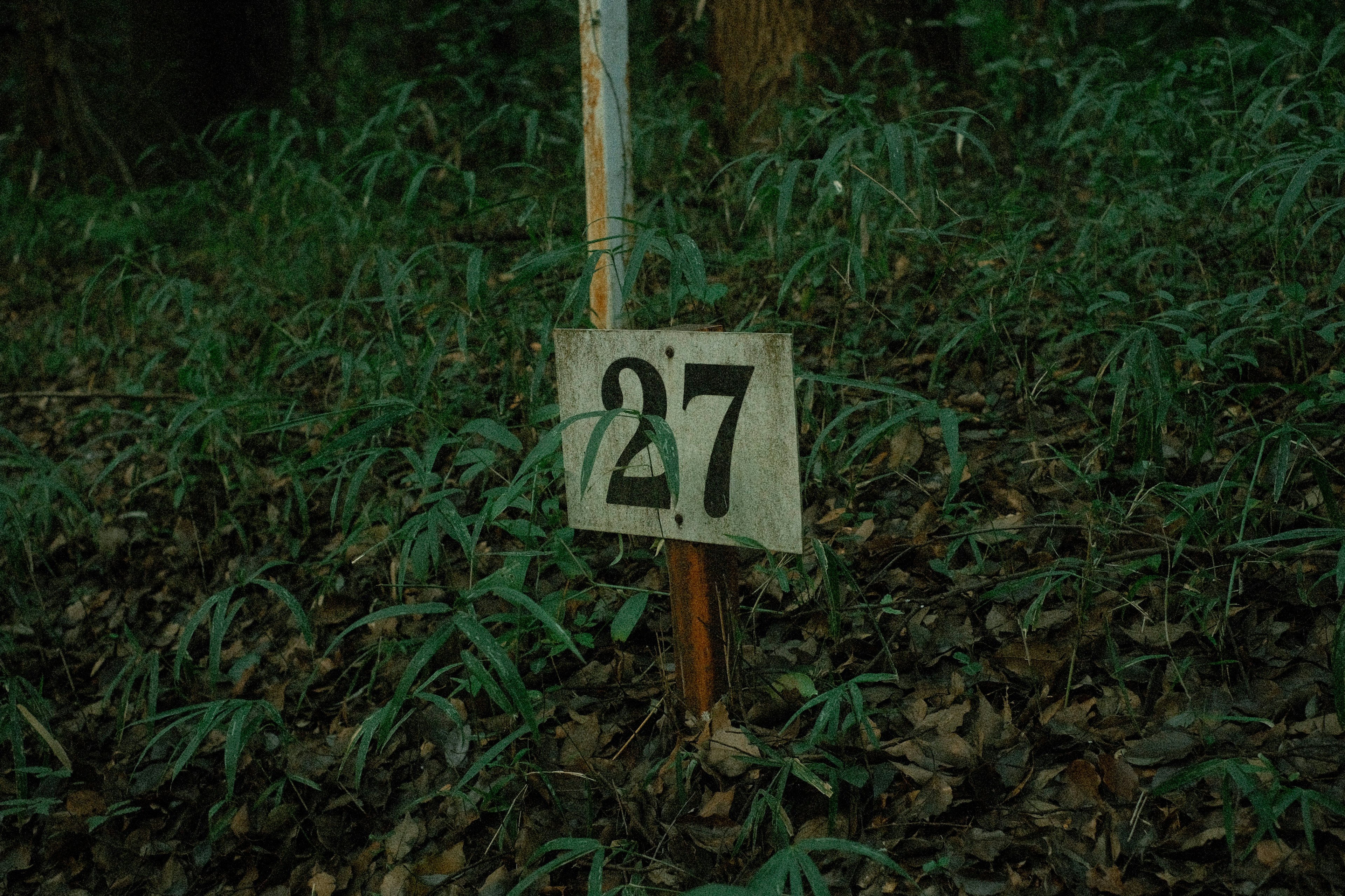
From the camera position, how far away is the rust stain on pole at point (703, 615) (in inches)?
68.8

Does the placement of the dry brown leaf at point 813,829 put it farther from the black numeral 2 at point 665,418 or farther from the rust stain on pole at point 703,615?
the black numeral 2 at point 665,418

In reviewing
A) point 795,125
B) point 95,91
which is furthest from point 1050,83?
point 95,91

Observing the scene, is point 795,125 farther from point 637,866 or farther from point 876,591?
point 637,866

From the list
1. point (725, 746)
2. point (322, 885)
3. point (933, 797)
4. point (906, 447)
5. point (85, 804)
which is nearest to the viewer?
point (933, 797)

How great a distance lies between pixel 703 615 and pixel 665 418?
1.22 feet

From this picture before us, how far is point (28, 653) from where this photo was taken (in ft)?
9.20

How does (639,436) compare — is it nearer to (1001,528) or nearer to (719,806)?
(719,806)

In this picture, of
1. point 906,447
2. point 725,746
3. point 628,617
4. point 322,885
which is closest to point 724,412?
point 628,617

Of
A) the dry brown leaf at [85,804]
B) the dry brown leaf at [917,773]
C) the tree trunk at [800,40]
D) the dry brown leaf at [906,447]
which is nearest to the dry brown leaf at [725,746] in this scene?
the dry brown leaf at [917,773]

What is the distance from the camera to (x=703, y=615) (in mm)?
1775

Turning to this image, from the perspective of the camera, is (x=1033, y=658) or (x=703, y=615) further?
(x=1033, y=658)

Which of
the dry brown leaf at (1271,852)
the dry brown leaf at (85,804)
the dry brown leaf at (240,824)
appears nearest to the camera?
the dry brown leaf at (1271,852)

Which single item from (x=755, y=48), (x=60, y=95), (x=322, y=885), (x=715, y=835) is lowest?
(x=322, y=885)

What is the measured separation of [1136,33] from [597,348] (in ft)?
18.9
